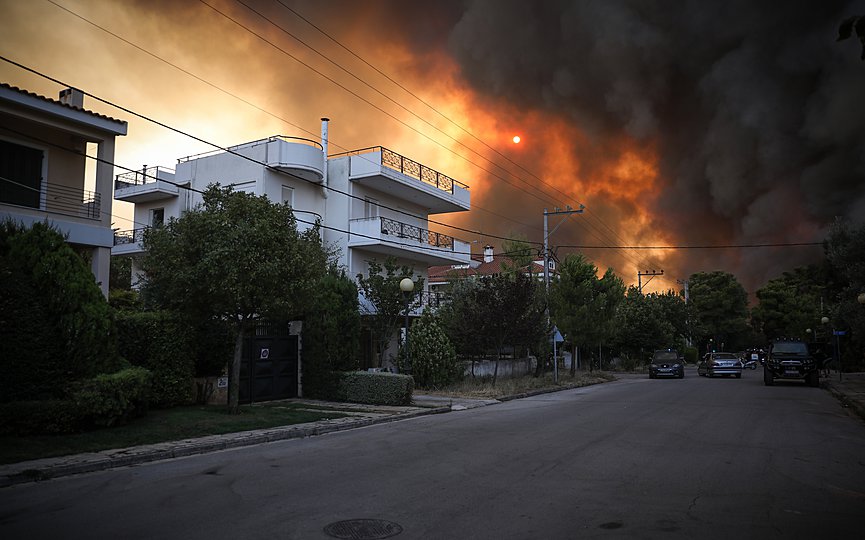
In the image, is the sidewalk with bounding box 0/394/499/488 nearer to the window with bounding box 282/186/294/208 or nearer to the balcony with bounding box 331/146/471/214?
the window with bounding box 282/186/294/208

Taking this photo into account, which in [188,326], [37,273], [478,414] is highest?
[37,273]

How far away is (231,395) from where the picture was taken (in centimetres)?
1512

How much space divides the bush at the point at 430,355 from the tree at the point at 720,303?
6795 cm

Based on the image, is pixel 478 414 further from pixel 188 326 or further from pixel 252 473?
pixel 252 473

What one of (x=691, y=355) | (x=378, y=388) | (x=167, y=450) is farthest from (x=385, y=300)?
(x=691, y=355)

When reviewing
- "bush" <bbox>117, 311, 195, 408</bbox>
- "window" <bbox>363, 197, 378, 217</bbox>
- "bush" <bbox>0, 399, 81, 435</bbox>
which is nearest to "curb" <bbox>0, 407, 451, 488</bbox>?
"bush" <bbox>0, 399, 81, 435</bbox>

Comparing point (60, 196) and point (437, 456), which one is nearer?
point (437, 456)

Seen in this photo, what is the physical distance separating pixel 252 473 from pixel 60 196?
14.9m

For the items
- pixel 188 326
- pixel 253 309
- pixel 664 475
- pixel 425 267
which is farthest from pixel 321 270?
pixel 425 267

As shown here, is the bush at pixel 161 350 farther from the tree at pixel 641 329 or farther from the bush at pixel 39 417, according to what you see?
the tree at pixel 641 329

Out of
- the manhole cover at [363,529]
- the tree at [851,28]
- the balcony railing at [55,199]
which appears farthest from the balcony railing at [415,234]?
the tree at [851,28]

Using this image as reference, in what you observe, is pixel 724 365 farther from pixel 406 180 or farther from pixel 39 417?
pixel 39 417

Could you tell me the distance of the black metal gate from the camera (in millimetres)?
18438

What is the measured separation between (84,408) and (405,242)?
22.2 metres
